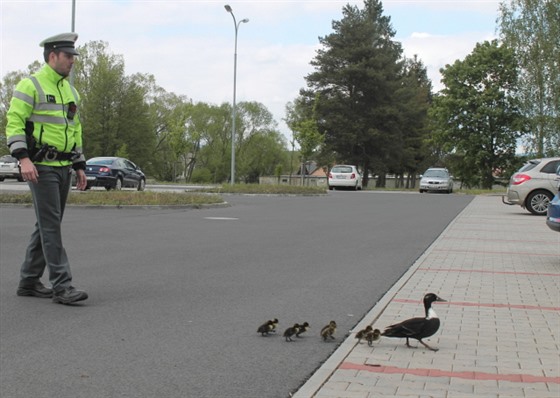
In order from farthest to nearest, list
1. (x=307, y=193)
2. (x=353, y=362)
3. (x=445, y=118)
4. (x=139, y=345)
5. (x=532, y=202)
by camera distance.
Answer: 1. (x=445, y=118)
2. (x=307, y=193)
3. (x=532, y=202)
4. (x=139, y=345)
5. (x=353, y=362)

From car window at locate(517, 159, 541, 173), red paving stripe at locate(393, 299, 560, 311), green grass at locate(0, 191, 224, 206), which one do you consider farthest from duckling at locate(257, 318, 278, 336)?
car window at locate(517, 159, 541, 173)

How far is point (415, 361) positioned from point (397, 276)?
3.81 m

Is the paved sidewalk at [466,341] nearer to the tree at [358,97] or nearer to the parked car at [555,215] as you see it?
the parked car at [555,215]

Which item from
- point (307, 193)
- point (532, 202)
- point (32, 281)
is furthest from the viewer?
point (307, 193)

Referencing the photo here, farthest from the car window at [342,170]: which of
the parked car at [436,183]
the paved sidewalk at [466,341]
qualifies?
the paved sidewalk at [466,341]

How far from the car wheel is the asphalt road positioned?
814 centimetres

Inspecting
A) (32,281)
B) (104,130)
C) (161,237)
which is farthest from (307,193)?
(104,130)

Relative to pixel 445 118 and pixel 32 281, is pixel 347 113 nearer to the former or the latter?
pixel 445 118

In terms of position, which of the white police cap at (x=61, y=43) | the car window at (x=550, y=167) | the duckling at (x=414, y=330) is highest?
the white police cap at (x=61, y=43)

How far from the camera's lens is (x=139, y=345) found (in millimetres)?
4953

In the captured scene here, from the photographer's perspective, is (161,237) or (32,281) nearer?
(32,281)

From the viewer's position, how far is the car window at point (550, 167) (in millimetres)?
19969

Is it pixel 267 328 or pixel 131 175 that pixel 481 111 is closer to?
pixel 131 175

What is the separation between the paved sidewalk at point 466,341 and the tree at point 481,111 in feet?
143
